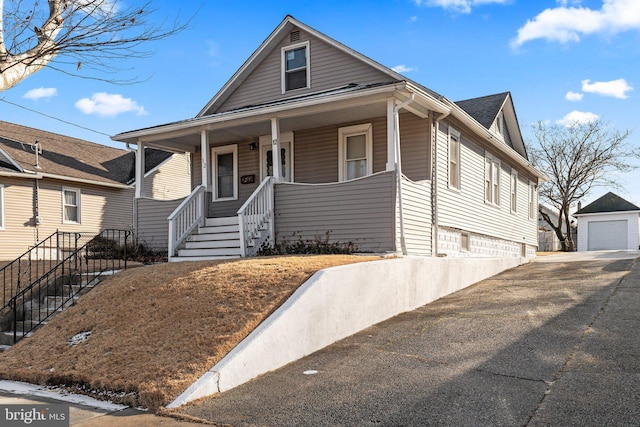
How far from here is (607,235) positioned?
33938 millimetres

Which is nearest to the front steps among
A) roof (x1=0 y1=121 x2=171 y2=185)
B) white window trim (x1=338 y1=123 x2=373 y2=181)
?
white window trim (x1=338 y1=123 x2=373 y2=181)

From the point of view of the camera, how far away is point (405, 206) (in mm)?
11227

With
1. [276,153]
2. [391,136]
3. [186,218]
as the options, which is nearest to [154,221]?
[186,218]

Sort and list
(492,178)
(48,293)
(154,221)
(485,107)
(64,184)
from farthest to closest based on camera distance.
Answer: (64,184) < (485,107) < (492,178) < (154,221) < (48,293)

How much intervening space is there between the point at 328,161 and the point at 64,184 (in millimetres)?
13530

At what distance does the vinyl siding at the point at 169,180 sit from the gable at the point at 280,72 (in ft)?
28.9

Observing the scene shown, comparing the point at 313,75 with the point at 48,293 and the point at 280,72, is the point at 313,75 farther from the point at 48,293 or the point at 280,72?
the point at 48,293

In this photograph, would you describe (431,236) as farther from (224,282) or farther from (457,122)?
(224,282)

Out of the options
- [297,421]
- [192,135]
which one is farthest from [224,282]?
[192,135]

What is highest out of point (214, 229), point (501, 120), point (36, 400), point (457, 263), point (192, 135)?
point (501, 120)

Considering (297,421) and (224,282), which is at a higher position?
(224,282)

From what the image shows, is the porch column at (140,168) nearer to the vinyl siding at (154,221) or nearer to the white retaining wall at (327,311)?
the vinyl siding at (154,221)

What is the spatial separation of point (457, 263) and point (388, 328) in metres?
4.35

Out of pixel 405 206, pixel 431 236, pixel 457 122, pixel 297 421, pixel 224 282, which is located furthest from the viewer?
pixel 457 122
